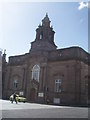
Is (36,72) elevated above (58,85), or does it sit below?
above

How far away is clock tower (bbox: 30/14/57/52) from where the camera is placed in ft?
148

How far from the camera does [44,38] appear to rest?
45625mm

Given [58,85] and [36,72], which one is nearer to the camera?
[58,85]

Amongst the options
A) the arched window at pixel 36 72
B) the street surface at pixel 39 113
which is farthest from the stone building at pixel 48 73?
the street surface at pixel 39 113

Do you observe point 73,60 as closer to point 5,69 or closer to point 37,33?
point 37,33

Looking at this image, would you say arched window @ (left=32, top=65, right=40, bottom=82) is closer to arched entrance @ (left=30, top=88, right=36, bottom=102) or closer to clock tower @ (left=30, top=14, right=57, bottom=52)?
arched entrance @ (left=30, top=88, right=36, bottom=102)

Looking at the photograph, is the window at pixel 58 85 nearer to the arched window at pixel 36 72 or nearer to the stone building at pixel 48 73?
the stone building at pixel 48 73

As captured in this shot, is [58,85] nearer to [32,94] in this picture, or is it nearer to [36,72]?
[36,72]

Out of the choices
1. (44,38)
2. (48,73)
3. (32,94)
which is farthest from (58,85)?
(44,38)

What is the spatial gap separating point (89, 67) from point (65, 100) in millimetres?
9505

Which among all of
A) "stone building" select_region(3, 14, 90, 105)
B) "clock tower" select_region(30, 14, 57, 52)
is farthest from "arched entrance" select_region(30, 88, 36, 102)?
"clock tower" select_region(30, 14, 57, 52)

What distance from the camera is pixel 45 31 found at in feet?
152

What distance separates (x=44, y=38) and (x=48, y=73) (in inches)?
361

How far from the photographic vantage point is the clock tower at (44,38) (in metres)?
45.2
